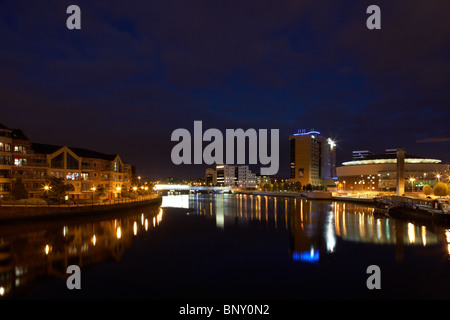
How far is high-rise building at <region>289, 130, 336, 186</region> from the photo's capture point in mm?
125188

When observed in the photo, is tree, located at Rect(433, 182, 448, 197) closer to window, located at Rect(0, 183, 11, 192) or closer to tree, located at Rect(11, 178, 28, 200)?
tree, located at Rect(11, 178, 28, 200)

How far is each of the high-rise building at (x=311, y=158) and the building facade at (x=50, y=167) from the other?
311 ft

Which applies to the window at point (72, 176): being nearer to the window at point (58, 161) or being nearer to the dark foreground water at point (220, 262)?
the window at point (58, 161)

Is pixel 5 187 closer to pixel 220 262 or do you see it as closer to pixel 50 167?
pixel 50 167

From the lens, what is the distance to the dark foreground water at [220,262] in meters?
11.5

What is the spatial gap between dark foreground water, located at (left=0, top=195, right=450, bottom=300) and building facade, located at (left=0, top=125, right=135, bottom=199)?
27.6 ft

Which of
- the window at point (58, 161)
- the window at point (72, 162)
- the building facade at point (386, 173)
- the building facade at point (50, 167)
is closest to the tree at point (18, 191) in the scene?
the building facade at point (50, 167)

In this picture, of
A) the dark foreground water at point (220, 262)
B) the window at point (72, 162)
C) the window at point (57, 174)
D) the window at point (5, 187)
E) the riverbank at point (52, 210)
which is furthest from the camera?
the window at point (72, 162)

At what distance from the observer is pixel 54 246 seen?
18.1 meters

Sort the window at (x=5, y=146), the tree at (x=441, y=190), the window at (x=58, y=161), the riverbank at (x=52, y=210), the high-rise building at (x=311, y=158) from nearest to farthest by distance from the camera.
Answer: the riverbank at (x=52, y=210)
the window at (x=5, y=146)
the window at (x=58, y=161)
the tree at (x=441, y=190)
the high-rise building at (x=311, y=158)

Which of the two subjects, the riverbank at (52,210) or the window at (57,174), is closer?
the riverbank at (52,210)

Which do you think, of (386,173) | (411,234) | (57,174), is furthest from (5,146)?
(386,173)

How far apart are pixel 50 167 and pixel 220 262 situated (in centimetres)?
2842
